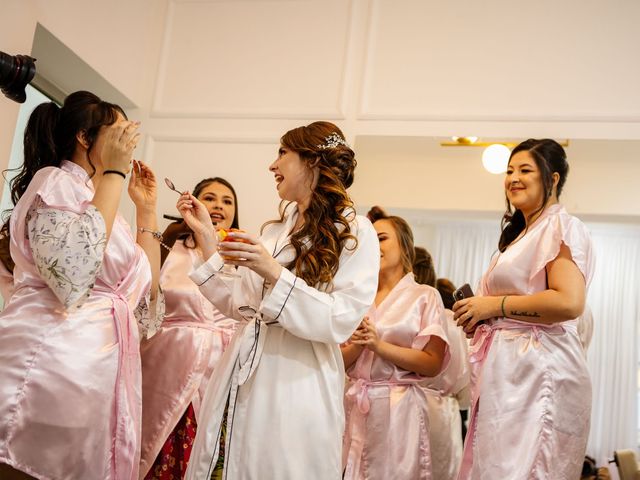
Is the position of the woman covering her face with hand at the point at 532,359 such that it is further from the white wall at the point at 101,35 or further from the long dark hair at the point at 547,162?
the white wall at the point at 101,35

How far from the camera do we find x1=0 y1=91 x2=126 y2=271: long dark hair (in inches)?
79.7

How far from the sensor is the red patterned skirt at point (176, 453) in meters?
2.55

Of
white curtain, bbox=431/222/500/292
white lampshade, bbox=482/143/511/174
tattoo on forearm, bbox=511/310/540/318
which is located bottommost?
tattoo on forearm, bbox=511/310/540/318

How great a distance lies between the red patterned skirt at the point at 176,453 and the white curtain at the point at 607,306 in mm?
2518

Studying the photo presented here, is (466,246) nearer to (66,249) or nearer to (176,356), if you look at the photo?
(176,356)

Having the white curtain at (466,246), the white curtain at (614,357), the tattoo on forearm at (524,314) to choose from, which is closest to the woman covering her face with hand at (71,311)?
the tattoo on forearm at (524,314)

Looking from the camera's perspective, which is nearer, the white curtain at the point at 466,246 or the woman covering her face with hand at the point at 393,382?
the woman covering her face with hand at the point at 393,382

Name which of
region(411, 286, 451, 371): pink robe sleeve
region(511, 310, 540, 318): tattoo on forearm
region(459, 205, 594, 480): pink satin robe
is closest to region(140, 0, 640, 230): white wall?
region(411, 286, 451, 371): pink robe sleeve

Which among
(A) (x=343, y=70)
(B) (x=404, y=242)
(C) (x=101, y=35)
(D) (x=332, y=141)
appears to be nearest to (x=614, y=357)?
(B) (x=404, y=242)

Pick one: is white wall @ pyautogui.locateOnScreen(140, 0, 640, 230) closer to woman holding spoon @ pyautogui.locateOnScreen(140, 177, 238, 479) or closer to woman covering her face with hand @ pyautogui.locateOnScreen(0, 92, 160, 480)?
woman holding spoon @ pyautogui.locateOnScreen(140, 177, 238, 479)

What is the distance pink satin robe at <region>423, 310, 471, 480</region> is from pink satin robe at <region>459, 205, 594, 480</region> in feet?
2.96

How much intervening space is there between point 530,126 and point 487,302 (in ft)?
4.31

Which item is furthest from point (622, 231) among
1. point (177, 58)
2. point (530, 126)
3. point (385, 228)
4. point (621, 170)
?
point (177, 58)

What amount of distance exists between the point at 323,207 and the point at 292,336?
366 millimetres
